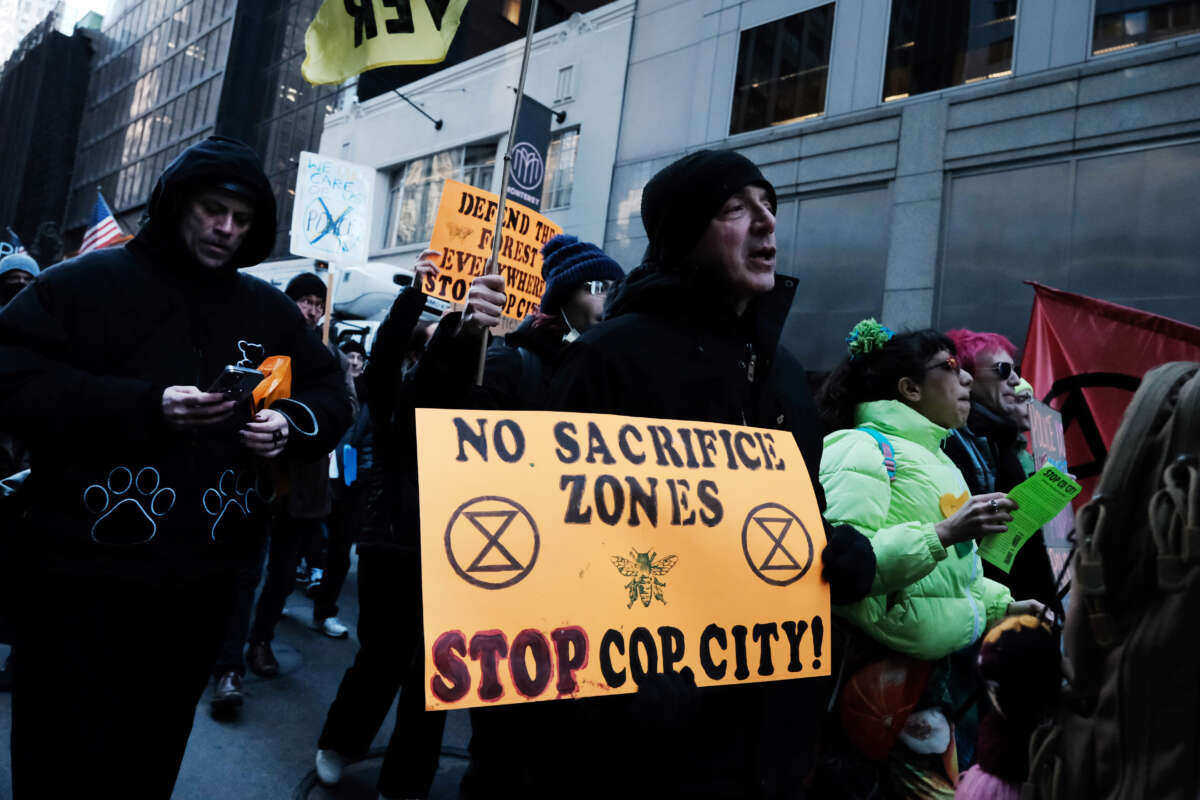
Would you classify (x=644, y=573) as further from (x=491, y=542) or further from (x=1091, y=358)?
(x=1091, y=358)

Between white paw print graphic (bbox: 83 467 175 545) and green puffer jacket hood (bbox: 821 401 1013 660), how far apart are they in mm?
1786

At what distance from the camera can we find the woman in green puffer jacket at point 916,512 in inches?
86.7

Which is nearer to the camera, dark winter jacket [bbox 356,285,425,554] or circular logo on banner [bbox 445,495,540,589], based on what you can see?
circular logo on banner [bbox 445,495,540,589]

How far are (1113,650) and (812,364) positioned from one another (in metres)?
10.7

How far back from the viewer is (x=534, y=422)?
1.53m

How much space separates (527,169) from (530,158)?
1.31 feet

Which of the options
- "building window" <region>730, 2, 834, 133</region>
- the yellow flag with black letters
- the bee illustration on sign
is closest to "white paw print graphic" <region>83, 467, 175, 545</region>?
the bee illustration on sign

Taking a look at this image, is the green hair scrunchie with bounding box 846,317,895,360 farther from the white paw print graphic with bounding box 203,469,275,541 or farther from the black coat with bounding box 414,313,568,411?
the white paw print graphic with bounding box 203,469,275,541

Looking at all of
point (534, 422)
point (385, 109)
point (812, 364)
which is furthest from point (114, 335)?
point (385, 109)

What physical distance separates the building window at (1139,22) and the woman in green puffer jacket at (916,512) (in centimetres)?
873

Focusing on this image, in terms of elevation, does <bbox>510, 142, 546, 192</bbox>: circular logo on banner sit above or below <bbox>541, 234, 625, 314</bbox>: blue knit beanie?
above

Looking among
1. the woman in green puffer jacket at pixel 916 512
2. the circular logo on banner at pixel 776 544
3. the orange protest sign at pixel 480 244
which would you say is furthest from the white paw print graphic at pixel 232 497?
the orange protest sign at pixel 480 244

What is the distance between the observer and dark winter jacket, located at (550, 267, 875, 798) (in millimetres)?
1567

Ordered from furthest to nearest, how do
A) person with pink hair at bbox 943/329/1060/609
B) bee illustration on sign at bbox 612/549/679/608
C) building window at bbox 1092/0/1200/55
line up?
1. building window at bbox 1092/0/1200/55
2. person with pink hair at bbox 943/329/1060/609
3. bee illustration on sign at bbox 612/549/679/608
